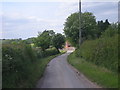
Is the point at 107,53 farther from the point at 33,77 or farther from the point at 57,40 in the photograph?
the point at 57,40

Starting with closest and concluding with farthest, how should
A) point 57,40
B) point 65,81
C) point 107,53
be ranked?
1. point 65,81
2. point 107,53
3. point 57,40

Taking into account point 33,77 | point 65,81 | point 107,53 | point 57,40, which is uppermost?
point 57,40

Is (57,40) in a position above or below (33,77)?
above

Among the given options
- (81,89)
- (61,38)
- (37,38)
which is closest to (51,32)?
(61,38)

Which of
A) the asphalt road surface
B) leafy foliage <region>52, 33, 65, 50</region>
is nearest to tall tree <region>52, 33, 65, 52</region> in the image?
leafy foliage <region>52, 33, 65, 50</region>

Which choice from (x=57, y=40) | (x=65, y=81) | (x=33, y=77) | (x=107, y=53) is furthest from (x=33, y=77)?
(x=57, y=40)

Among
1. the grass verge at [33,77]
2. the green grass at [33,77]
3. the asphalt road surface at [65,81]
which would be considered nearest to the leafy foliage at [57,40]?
the grass verge at [33,77]

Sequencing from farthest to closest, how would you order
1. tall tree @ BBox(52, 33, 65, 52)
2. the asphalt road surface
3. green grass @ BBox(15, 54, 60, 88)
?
tall tree @ BBox(52, 33, 65, 52), the asphalt road surface, green grass @ BBox(15, 54, 60, 88)

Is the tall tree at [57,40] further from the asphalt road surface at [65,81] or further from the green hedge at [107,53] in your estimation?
the asphalt road surface at [65,81]

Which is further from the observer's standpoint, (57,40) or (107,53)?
(57,40)

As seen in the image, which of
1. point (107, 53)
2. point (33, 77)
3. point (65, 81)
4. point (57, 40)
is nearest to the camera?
point (65, 81)

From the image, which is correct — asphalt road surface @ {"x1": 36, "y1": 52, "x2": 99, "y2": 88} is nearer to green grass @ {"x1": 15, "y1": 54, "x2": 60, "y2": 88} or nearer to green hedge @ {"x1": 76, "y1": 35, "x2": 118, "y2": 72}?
green grass @ {"x1": 15, "y1": 54, "x2": 60, "y2": 88}

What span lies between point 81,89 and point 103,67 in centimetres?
788

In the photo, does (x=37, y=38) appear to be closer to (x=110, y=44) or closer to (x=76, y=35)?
(x=76, y=35)
